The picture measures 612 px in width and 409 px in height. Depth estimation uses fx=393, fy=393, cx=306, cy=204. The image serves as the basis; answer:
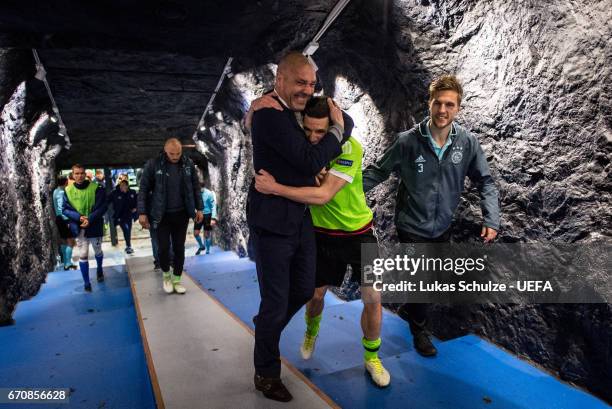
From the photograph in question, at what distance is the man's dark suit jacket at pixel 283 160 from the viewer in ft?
6.53

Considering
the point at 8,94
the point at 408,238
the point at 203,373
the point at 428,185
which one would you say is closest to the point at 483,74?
the point at 428,185

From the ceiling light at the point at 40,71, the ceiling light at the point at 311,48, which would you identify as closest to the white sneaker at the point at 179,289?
the ceiling light at the point at 311,48

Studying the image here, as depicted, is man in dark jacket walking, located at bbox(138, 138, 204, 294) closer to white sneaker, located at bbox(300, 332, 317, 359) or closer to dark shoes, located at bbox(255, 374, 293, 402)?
white sneaker, located at bbox(300, 332, 317, 359)

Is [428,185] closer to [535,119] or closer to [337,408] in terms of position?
[535,119]

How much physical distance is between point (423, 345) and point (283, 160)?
1837 mm

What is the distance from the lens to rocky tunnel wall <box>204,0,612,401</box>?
7.58ft

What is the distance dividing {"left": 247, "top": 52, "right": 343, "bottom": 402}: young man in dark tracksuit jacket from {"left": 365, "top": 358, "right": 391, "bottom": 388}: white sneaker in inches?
25.0

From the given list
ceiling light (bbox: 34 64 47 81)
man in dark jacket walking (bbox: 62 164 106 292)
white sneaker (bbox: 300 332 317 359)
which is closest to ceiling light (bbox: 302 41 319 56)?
white sneaker (bbox: 300 332 317 359)

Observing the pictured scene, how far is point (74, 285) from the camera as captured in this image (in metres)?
6.70

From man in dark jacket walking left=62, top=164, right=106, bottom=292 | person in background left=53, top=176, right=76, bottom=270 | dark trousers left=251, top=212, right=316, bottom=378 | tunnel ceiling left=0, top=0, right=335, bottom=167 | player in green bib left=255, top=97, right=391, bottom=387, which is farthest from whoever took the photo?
person in background left=53, top=176, right=76, bottom=270

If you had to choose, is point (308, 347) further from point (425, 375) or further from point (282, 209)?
point (282, 209)

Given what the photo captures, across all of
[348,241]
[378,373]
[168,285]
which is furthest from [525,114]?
[168,285]

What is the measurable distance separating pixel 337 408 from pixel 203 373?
3.25ft

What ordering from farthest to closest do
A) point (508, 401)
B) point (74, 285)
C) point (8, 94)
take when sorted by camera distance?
point (74, 285)
point (8, 94)
point (508, 401)
